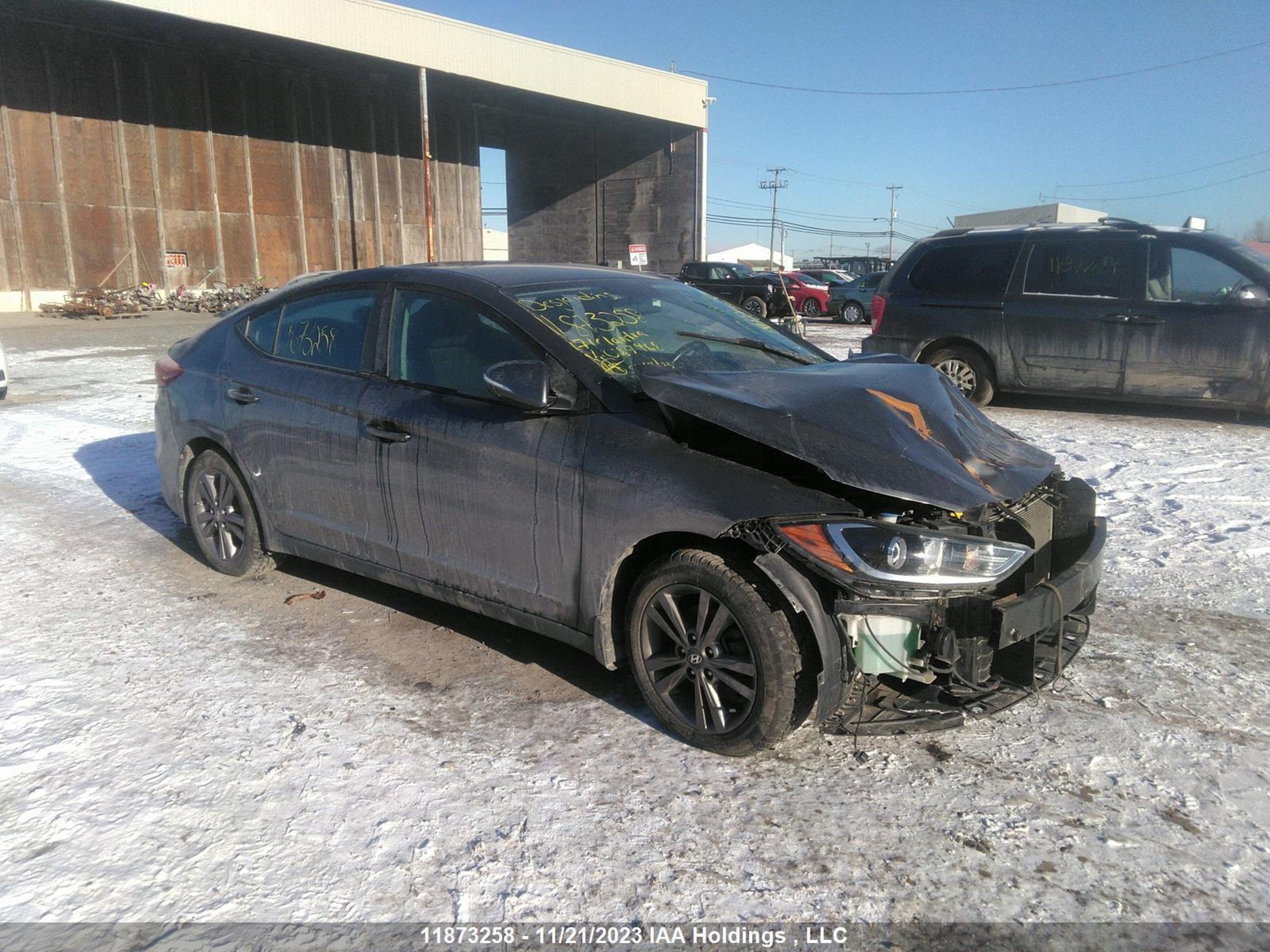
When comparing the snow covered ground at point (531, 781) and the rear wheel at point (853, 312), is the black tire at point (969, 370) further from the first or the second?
the rear wheel at point (853, 312)

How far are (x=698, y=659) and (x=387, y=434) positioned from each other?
5.51 ft

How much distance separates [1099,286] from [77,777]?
8.98 metres

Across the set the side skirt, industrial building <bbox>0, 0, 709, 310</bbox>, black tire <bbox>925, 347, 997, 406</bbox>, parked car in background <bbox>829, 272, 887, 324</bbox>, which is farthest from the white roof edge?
the side skirt

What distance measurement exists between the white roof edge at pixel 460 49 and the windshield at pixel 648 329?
2344 cm

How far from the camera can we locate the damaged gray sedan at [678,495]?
3025mm

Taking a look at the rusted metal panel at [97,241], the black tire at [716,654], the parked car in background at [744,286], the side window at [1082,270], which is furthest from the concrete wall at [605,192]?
the black tire at [716,654]

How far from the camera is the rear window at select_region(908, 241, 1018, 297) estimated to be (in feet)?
31.6

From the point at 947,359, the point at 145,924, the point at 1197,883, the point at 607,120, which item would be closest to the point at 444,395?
the point at 145,924

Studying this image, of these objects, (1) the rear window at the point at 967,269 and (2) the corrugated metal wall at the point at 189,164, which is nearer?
(1) the rear window at the point at 967,269

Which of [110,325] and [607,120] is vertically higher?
[607,120]

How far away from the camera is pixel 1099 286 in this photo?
9.09 meters

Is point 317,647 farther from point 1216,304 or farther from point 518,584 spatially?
point 1216,304

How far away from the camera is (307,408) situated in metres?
4.40

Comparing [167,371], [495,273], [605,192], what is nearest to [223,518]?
[167,371]
